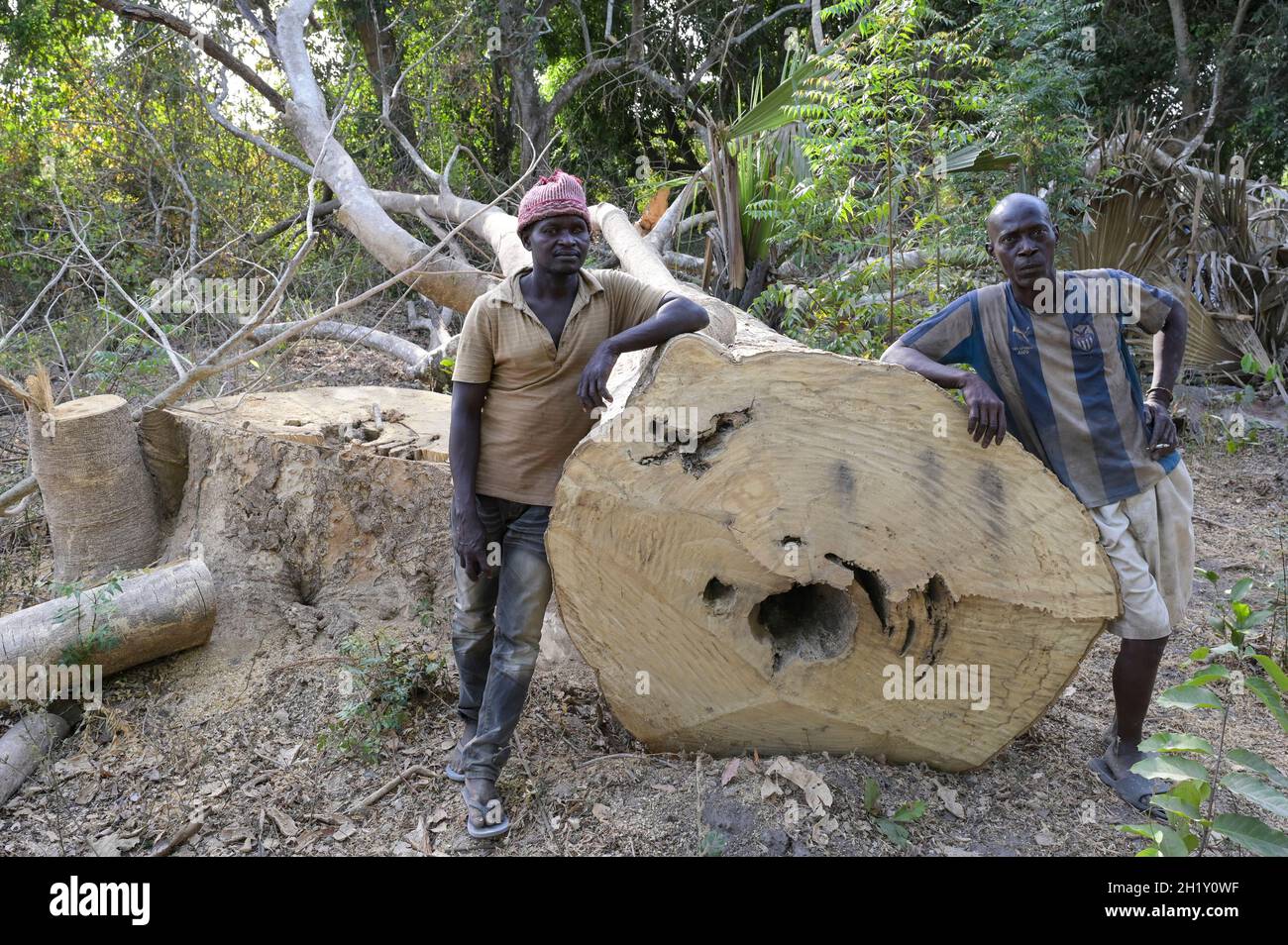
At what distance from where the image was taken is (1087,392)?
2.46 m

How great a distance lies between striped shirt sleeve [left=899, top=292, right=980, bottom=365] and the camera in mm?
2488

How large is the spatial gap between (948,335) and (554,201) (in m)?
1.13

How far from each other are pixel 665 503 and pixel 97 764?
2113mm

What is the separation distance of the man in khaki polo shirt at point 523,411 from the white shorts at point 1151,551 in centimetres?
127

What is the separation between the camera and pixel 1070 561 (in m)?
2.38

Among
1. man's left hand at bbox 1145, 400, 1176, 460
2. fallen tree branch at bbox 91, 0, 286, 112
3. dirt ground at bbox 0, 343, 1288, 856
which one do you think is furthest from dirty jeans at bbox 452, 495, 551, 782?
fallen tree branch at bbox 91, 0, 286, 112

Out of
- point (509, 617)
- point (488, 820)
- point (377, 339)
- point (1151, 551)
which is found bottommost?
point (488, 820)

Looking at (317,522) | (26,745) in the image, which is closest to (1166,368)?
(317,522)

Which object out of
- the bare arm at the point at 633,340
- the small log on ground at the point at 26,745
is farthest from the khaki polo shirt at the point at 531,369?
the small log on ground at the point at 26,745

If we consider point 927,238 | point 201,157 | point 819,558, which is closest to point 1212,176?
point 927,238

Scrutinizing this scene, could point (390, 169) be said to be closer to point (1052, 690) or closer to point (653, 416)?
point (653, 416)

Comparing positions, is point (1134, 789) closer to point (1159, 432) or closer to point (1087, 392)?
point (1159, 432)

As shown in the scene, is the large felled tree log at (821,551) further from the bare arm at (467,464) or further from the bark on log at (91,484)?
the bark on log at (91,484)

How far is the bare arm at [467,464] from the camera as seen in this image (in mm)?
2461
